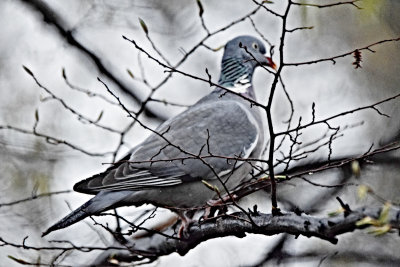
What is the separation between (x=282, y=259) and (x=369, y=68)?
2146 millimetres

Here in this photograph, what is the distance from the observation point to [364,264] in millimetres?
5551

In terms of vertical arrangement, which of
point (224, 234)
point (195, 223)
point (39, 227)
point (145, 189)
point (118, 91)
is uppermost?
point (118, 91)

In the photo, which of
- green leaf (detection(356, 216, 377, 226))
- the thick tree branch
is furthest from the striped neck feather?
green leaf (detection(356, 216, 377, 226))

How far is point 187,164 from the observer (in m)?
4.59

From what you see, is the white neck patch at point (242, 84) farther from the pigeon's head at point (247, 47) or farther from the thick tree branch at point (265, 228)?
the thick tree branch at point (265, 228)

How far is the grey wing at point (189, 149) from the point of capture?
4438mm

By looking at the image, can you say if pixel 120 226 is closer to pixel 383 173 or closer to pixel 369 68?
pixel 383 173

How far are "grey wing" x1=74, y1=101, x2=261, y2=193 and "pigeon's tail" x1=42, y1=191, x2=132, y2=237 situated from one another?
0.13ft

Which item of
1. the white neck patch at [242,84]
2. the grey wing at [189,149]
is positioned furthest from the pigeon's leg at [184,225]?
the white neck patch at [242,84]

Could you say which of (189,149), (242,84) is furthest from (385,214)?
(242,84)

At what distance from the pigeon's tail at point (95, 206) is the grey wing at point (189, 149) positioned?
0.13 feet

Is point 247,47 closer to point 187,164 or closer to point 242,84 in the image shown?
point 242,84

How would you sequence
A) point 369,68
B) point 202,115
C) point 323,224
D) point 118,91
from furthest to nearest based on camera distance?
1. point 369,68
2. point 118,91
3. point 202,115
4. point 323,224

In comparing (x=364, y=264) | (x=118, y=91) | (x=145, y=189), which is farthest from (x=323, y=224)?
(x=118, y=91)
